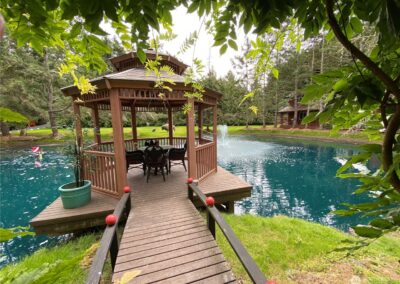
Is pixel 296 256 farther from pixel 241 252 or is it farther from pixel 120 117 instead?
pixel 120 117

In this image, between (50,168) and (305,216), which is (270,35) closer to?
(305,216)

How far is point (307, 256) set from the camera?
3.62m

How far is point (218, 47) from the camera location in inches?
53.1

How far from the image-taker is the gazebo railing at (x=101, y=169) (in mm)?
4996

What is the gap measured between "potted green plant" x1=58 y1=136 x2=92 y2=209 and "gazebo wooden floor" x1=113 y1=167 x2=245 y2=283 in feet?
3.73

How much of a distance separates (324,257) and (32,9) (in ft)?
16.2

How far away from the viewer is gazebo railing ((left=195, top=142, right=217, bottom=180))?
6031mm

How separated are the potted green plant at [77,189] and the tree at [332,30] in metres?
4.01

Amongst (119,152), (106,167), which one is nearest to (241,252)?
(119,152)

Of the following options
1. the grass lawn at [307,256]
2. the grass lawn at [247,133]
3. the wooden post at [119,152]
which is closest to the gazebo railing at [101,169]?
the wooden post at [119,152]

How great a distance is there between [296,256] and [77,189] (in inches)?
190

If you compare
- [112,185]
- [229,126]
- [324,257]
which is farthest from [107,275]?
[229,126]

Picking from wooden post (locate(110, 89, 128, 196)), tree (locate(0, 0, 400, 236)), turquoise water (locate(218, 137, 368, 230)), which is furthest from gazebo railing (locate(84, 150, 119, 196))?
turquoise water (locate(218, 137, 368, 230))

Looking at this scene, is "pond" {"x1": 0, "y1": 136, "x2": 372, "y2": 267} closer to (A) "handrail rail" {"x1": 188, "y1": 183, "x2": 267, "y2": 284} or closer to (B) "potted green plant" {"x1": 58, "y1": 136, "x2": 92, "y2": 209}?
(B) "potted green plant" {"x1": 58, "y1": 136, "x2": 92, "y2": 209}
